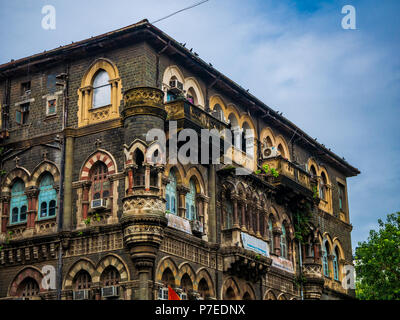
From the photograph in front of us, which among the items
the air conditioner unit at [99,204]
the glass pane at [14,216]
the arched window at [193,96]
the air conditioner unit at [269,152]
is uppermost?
the arched window at [193,96]

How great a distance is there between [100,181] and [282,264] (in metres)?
11.9

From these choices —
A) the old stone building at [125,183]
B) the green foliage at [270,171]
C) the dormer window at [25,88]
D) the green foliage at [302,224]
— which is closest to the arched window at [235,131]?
the old stone building at [125,183]

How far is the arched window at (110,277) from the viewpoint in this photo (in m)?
26.5

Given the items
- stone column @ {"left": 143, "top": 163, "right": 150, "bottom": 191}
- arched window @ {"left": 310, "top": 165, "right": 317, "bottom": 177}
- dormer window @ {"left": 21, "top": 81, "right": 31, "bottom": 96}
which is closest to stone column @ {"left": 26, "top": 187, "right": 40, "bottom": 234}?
dormer window @ {"left": 21, "top": 81, "right": 31, "bottom": 96}

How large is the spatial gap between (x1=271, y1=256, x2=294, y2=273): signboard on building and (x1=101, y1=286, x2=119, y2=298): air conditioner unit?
11056 mm

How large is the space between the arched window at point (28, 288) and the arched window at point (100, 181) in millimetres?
4275

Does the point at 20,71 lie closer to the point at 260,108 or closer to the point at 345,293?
the point at 260,108

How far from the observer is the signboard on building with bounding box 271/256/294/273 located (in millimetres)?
35094

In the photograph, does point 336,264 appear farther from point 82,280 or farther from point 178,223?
point 82,280

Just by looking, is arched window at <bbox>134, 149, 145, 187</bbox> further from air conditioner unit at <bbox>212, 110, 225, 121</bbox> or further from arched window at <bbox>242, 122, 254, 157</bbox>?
arched window at <bbox>242, 122, 254, 157</bbox>

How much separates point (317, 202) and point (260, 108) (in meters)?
7.00

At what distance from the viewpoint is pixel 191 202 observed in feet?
98.3

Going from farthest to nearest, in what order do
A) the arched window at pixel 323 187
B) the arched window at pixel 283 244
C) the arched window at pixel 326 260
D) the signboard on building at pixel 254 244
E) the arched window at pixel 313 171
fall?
1. the arched window at pixel 323 187
2. the arched window at pixel 313 171
3. the arched window at pixel 326 260
4. the arched window at pixel 283 244
5. the signboard on building at pixel 254 244

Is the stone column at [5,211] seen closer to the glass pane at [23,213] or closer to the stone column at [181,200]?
the glass pane at [23,213]
